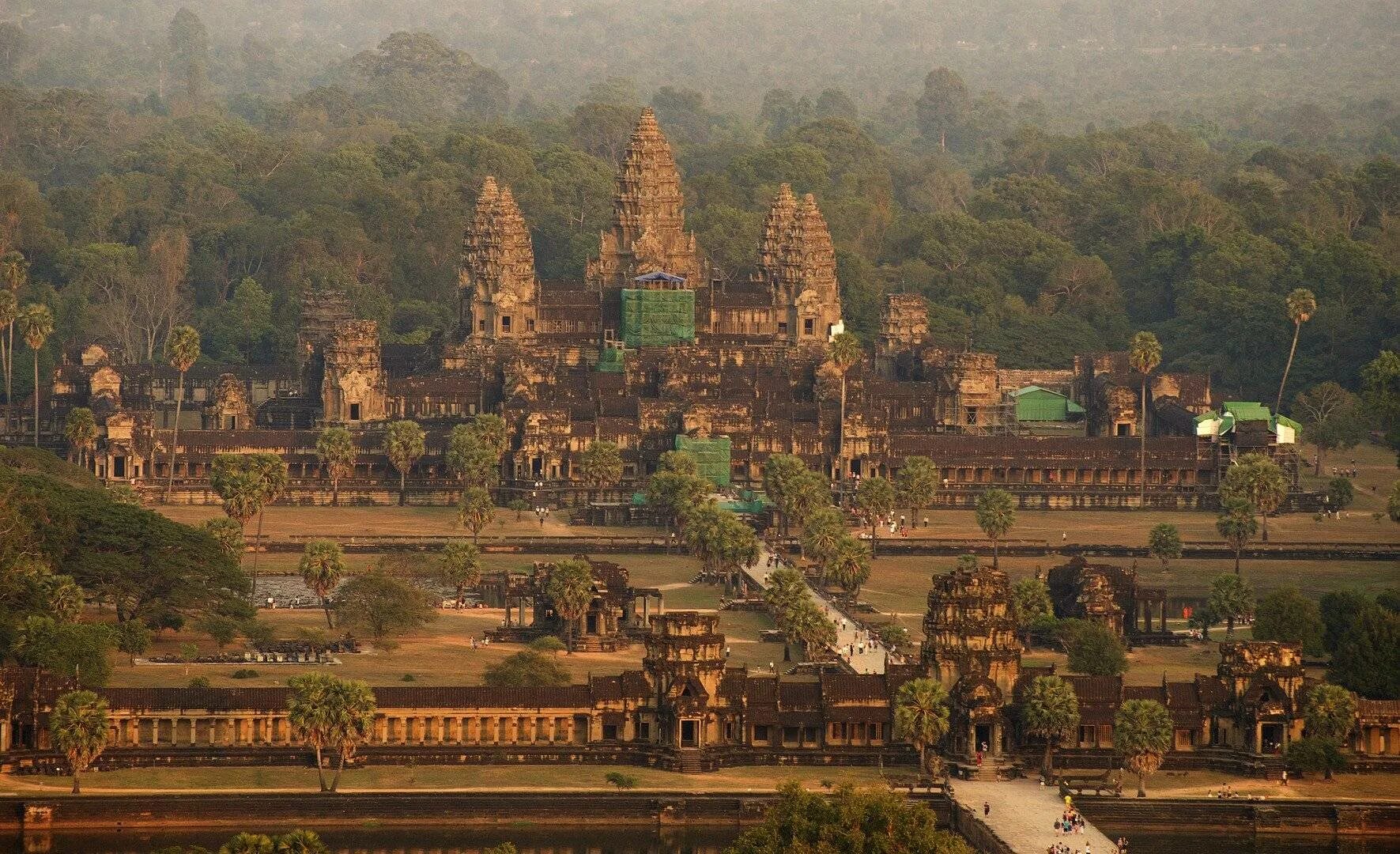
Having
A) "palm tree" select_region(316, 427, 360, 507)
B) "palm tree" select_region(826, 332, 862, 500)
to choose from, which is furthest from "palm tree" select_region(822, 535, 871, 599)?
"palm tree" select_region(316, 427, 360, 507)

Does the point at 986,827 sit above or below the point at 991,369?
below

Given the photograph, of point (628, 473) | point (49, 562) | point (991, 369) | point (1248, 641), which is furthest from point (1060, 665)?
point (991, 369)

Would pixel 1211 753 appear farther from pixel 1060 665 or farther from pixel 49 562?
pixel 49 562

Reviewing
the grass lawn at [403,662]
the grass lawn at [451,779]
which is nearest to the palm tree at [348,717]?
the grass lawn at [451,779]

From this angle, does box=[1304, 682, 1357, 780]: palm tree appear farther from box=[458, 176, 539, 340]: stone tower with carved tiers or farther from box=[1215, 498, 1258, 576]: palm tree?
box=[458, 176, 539, 340]: stone tower with carved tiers

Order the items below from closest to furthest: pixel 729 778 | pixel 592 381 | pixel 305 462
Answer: pixel 729 778
pixel 305 462
pixel 592 381

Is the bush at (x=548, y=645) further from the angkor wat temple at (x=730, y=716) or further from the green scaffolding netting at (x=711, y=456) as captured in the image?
the green scaffolding netting at (x=711, y=456)

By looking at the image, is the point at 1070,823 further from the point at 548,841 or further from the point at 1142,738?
the point at 548,841
